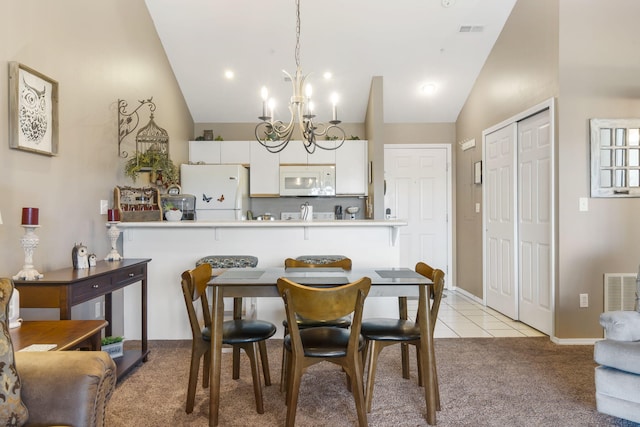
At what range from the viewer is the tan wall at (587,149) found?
346 centimetres

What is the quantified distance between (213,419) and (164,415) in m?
0.35

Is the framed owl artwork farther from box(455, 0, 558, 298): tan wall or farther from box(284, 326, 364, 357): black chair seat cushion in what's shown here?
box(455, 0, 558, 298): tan wall

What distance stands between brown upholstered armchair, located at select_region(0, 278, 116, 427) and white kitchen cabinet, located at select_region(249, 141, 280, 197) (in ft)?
14.6

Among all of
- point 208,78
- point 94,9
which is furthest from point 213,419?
point 208,78

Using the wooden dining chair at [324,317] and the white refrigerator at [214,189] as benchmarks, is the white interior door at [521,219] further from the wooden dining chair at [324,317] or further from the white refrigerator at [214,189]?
the white refrigerator at [214,189]

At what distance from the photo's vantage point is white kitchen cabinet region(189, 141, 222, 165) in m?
5.82

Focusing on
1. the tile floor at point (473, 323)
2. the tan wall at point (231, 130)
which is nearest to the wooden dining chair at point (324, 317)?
the tile floor at point (473, 323)

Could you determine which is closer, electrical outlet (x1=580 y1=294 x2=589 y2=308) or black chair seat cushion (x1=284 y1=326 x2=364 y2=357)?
black chair seat cushion (x1=284 y1=326 x2=364 y2=357)

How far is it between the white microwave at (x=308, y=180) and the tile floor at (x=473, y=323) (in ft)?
6.44

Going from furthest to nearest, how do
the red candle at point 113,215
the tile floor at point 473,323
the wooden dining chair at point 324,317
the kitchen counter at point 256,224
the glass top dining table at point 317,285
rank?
the tile floor at point 473,323 → the kitchen counter at point 256,224 → the red candle at point 113,215 → the glass top dining table at point 317,285 → the wooden dining chair at point 324,317

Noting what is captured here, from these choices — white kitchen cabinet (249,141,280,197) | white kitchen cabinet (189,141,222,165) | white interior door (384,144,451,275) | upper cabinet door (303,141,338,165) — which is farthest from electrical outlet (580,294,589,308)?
white kitchen cabinet (189,141,222,165)

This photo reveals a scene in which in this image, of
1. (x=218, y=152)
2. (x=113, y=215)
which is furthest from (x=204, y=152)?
(x=113, y=215)

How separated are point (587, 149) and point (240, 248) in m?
3.12

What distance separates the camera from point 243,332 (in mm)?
2320
